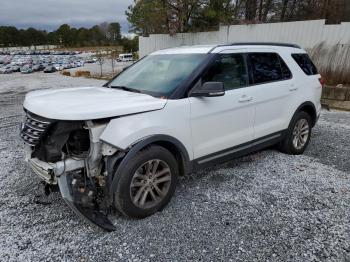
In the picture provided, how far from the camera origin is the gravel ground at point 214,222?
2.64 m

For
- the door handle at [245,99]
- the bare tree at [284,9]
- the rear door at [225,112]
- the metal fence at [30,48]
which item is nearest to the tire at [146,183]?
the rear door at [225,112]

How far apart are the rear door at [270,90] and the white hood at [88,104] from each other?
5.10 ft

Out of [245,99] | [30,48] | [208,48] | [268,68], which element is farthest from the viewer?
[30,48]

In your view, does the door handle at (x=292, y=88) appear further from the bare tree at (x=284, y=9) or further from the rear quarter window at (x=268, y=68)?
the bare tree at (x=284, y=9)

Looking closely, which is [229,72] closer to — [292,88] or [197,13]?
[292,88]

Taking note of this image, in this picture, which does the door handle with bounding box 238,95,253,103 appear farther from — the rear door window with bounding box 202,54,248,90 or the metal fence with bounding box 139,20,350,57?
the metal fence with bounding box 139,20,350,57

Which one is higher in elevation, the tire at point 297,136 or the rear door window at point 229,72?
the rear door window at point 229,72

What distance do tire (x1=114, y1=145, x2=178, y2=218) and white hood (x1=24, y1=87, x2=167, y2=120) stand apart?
45cm

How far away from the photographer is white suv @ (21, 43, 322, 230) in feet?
9.17

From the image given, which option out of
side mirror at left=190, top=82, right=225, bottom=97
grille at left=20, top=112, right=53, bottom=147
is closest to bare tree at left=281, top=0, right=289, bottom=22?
side mirror at left=190, top=82, right=225, bottom=97

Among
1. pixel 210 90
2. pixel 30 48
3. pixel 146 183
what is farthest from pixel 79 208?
pixel 30 48

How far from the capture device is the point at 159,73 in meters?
3.73

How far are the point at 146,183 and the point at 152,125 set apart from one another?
1.99 ft

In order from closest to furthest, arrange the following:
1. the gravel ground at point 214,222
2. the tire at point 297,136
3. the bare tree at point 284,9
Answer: the gravel ground at point 214,222
the tire at point 297,136
the bare tree at point 284,9
